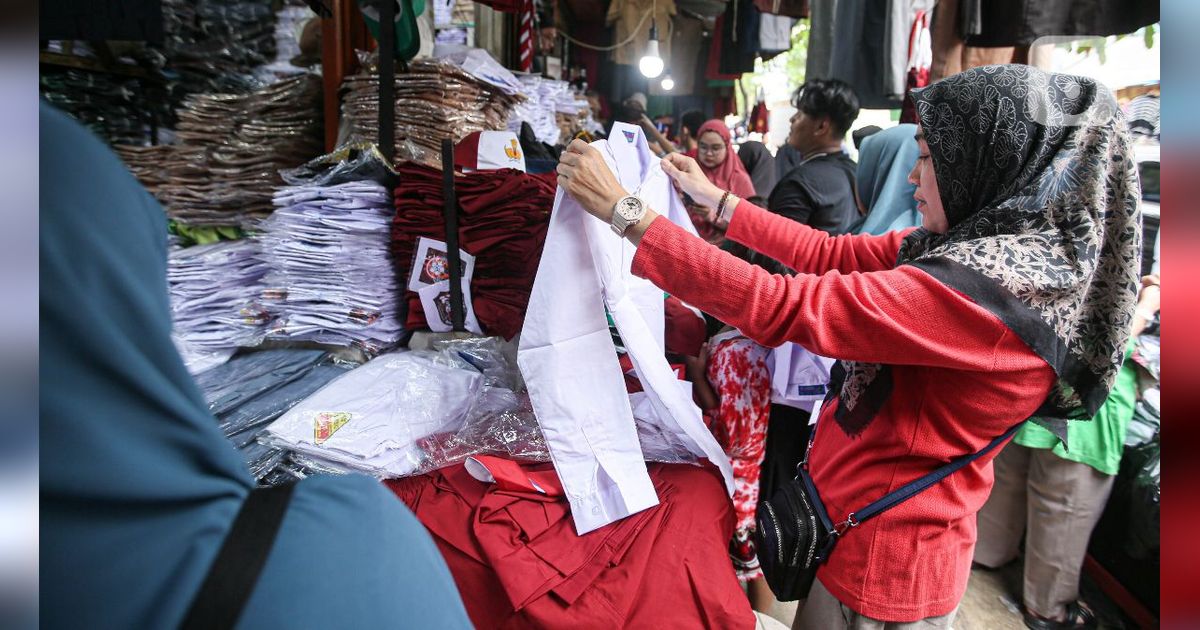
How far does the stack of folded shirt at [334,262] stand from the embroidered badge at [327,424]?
0.42 meters

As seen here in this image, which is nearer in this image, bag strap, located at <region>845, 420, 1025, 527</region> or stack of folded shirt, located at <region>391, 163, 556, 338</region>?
bag strap, located at <region>845, 420, 1025, 527</region>

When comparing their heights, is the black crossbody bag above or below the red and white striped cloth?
below

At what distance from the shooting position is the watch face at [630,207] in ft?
3.97

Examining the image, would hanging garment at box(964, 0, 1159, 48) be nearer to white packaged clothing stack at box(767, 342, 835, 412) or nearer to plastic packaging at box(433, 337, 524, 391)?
white packaged clothing stack at box(767, 342, 835, 412)

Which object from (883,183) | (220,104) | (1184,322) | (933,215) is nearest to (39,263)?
(1184,322)

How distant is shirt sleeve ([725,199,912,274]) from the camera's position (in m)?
1.58

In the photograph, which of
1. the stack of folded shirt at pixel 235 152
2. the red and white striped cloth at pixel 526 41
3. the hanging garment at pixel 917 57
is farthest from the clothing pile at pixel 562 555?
the red and white striped cloth at pixel 526 41

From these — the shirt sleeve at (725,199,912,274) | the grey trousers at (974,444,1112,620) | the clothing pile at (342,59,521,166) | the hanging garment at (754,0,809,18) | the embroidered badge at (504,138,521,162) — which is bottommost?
the grey trousers at (974,444,1112,620)

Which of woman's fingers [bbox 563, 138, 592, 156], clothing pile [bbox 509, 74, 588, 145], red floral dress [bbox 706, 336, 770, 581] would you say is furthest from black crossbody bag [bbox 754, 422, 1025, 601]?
clothing pile [bbox 509, 74, 588, 145]

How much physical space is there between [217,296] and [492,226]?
909mm

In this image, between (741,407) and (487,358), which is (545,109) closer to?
(487,358)

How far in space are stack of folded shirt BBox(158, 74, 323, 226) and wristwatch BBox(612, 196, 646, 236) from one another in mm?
1373

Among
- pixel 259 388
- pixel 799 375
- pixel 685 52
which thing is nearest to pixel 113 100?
pixel 259 388

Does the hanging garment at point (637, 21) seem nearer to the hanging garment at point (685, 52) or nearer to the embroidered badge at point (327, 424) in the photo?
the hanging garment at point (685, 52)
